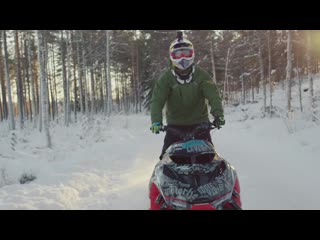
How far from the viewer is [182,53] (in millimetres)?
4359

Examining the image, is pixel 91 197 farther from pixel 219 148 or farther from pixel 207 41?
pixel 207 41

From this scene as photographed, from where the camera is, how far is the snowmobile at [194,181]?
311 centimetres

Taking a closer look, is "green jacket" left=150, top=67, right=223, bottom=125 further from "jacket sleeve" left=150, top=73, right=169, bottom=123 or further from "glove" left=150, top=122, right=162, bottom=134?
"glove" left=150, top=122, right=162, bottom=134

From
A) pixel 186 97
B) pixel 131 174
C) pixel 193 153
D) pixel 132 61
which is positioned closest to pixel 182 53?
pixel 186 97

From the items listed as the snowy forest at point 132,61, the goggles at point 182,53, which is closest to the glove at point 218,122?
the goggles at point 182,53

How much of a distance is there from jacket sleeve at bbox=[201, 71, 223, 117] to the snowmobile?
1.04 metres

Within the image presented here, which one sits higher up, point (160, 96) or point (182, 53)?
point (182, 53)

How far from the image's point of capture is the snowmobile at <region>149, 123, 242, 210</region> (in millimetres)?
3105

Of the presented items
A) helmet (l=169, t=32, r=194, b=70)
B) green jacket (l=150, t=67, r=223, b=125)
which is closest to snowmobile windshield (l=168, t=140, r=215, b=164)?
green jacket (l=150, t=67, r=223, b=125)

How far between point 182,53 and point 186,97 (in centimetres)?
66

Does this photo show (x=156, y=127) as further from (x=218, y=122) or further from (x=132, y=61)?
(x=132, y=61)

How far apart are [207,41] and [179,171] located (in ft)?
109
